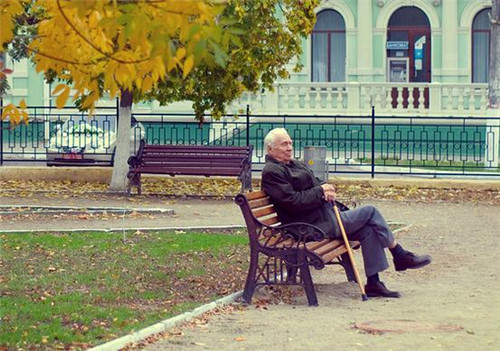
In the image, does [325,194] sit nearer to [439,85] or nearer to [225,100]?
[225,100]

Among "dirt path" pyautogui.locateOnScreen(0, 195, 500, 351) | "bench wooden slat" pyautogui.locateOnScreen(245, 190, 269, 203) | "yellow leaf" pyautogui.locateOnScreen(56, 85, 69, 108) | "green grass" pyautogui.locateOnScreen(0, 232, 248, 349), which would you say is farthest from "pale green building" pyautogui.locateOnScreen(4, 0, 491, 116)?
"yellow leaf" pyautogui.locateOnScreen(56, 85, 69, 108)

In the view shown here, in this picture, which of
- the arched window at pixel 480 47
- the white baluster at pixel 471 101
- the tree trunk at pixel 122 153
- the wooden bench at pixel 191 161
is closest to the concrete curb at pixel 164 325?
the wooden bench at pixel 191 161

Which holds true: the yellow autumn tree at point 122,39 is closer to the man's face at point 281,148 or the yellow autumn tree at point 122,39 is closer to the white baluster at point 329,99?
the man's face at point 281,148

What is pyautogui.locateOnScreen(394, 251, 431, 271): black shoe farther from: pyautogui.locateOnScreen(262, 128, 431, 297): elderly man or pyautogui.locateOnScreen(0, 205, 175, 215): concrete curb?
pyautogui.locateOnScreen(0, 205, 175, 215): concrete curb

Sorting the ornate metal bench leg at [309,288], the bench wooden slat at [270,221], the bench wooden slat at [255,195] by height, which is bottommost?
the ornate metal bench leg at [309,288]

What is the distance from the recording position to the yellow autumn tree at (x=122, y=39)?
5.96 m

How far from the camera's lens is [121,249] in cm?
1298

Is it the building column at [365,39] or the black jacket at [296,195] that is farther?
the building column at [365,39]

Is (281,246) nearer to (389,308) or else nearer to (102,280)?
(389,308)

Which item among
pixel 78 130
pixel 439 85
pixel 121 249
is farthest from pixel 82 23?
pixel 439 85

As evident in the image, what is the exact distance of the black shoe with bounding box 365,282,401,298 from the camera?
1067 centimetres

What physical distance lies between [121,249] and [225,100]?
833 centimetres

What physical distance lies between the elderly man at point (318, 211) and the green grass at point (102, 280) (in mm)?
917

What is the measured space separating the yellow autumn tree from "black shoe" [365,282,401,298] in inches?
142
